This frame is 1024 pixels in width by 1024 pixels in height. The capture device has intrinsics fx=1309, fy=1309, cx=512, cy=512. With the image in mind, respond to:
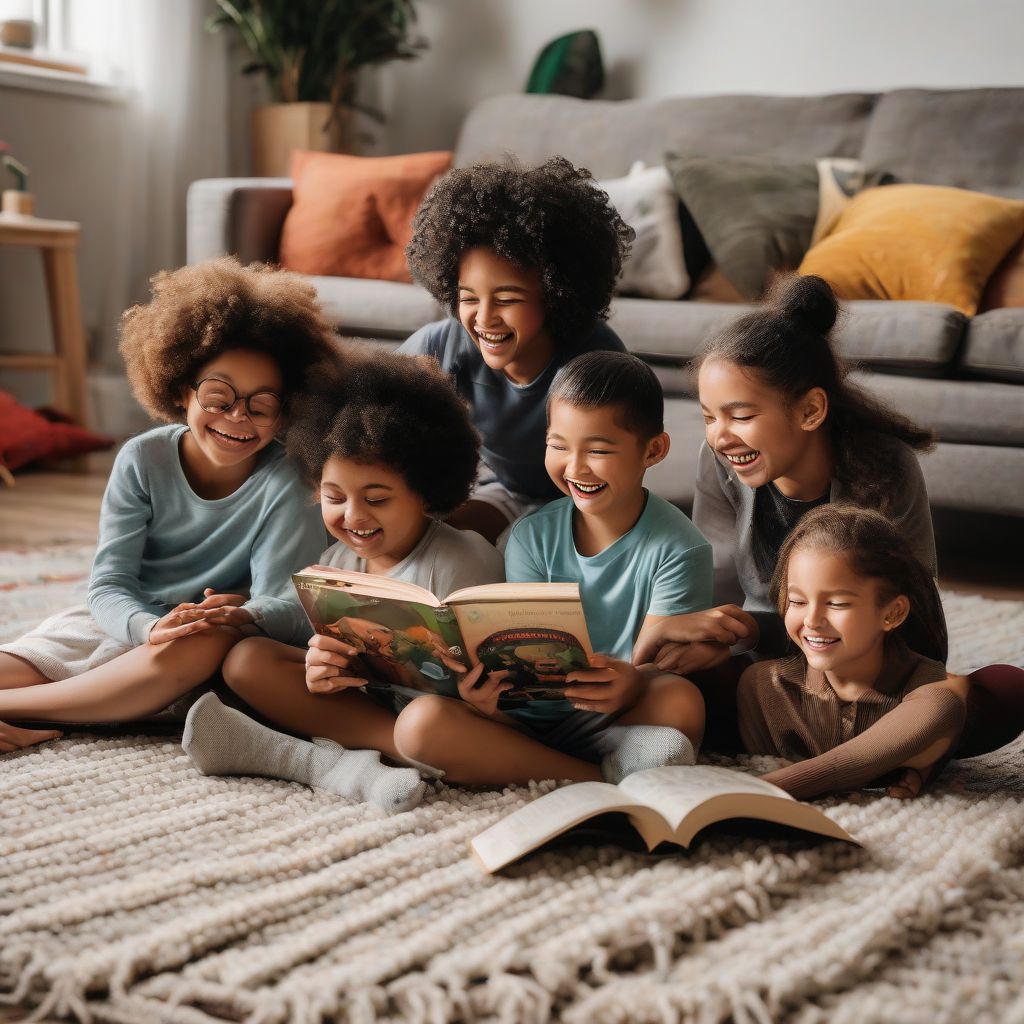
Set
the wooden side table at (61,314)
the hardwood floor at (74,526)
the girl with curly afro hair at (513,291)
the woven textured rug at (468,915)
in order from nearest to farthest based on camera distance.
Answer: the woven textured rug at (468,915)
the girl with curly afro hair at (513,291)
the hardwood floor at (74,526)
the wooden side table at (61,314)

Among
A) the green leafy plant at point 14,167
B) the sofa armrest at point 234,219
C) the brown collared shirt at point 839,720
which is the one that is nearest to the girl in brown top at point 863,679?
the brown collared shirt at point 839,720

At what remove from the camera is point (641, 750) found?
4.28ft

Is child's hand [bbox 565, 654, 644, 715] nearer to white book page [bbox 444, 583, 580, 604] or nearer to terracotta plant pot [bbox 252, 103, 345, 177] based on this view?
white book page [bbox 444, 583, 580, 604]

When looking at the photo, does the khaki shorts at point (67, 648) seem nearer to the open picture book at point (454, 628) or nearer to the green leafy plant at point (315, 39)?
the open picture book at point (454, 628)

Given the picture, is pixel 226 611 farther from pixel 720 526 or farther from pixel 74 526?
pixel 74 526

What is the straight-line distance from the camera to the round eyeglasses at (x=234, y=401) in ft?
5.11

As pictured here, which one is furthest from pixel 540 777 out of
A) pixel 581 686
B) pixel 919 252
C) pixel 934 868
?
pixel 919 252

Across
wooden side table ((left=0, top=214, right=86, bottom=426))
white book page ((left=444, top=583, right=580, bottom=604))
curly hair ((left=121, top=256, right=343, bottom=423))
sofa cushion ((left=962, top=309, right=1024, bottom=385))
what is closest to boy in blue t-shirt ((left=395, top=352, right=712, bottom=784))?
white book page ((left=444, top=583, right=580, bottom=604))

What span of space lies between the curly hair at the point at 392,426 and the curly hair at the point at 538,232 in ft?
0.67

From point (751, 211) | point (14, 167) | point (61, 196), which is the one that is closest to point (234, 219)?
point (14, 167)

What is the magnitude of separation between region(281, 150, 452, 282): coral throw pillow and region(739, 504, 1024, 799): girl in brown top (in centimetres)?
209

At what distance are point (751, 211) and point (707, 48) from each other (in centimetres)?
107

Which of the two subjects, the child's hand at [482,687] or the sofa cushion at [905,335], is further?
the sofa cushion at [905,335]

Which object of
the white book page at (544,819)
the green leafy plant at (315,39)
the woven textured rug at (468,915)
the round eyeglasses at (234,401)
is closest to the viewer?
the woven textured rug at (468,915)
